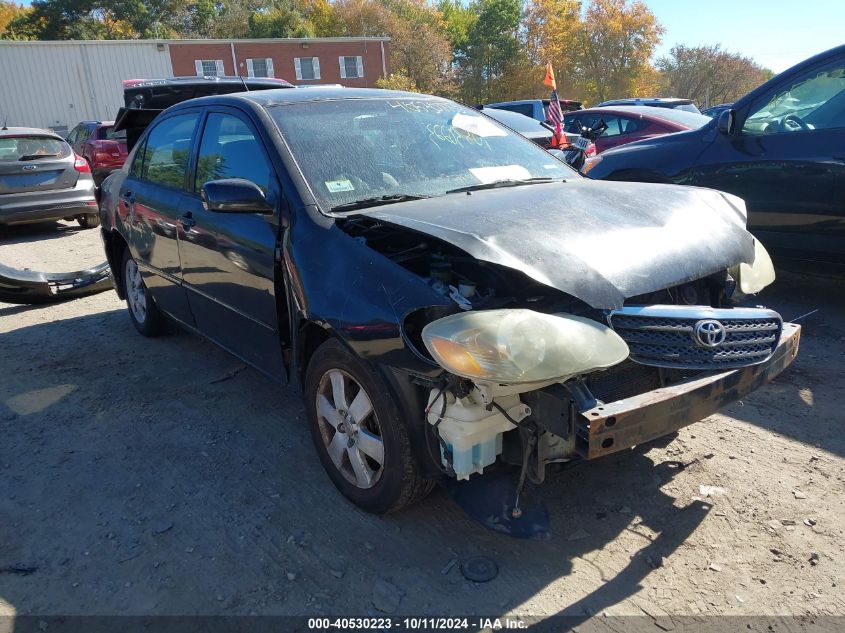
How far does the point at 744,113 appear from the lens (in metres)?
5.27

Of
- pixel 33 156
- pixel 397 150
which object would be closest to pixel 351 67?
pixel 33 156

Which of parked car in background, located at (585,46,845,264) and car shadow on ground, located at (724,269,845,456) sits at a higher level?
parked car in background, located at (585,46,845,264)

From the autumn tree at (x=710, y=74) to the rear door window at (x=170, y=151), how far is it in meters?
47.4

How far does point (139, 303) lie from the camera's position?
5.46 metres

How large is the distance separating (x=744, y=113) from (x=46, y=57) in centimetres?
→ 3956

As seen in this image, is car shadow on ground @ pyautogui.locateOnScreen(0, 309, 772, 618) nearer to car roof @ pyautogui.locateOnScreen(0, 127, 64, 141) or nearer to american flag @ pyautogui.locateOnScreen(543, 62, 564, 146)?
american flag @ pyautogui.locateOnScreen(543, 62, 564, 146)

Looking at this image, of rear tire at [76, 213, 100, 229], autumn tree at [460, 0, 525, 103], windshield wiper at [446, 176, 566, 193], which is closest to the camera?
windshield wiper at [446, 176, 566, 193]

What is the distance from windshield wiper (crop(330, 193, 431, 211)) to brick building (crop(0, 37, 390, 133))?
38.8 m

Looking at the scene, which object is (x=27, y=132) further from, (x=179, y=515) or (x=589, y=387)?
(x=589, y=387)

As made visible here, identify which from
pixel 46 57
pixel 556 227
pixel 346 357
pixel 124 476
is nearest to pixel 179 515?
pixel 124 476

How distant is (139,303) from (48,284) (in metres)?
1.84

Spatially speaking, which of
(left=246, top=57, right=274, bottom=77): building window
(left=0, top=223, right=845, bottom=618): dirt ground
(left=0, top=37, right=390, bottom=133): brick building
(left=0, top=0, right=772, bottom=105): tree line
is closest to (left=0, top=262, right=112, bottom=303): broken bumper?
(left=0, top=223, right=845, bottom=618): dirt ground

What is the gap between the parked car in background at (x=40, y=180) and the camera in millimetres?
10016

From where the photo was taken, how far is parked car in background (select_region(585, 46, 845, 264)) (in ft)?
15.5
